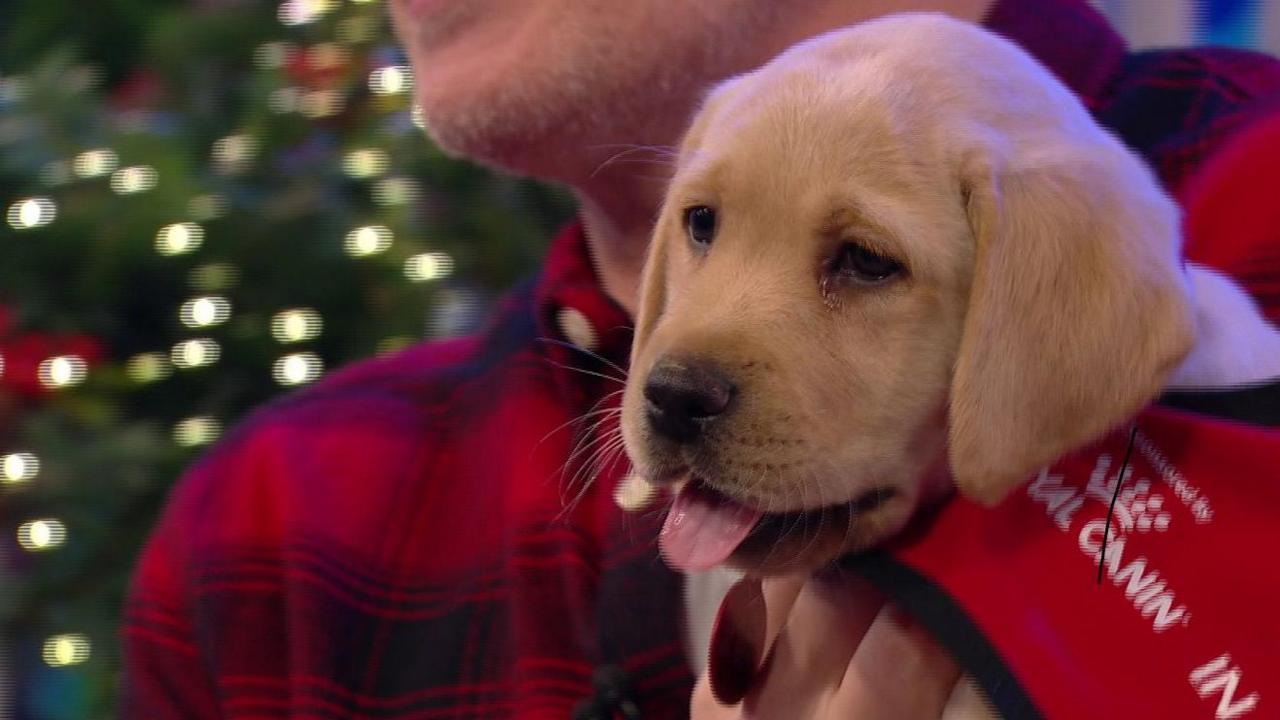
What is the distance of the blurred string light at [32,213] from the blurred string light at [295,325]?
1.42 ft

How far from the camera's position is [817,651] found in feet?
3.42

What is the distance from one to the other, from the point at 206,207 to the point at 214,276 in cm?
13

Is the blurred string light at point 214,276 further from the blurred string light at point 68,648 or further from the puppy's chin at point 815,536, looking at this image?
the puppy's chin at point 815,536

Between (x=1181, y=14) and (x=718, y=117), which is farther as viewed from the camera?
(x=1181, y=14)

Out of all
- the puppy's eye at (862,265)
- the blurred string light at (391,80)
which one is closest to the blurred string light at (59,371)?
the blurred string light at (391,80)

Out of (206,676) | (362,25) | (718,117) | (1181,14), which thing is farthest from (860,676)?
(1181,14)

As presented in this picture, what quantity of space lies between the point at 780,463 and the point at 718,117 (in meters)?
0.34

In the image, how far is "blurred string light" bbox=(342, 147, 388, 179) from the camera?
94.7 inches

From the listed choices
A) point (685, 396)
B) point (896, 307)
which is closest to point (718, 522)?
point (685, 396)

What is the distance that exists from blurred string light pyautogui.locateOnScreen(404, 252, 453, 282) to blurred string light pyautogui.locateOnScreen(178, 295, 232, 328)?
352 millimetres

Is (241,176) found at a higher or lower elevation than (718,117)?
lower

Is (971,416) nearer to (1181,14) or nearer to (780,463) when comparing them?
(780,463)

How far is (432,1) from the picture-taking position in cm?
151

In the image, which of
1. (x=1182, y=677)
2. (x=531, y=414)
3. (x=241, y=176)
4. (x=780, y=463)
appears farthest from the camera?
(x=241, y=176)
